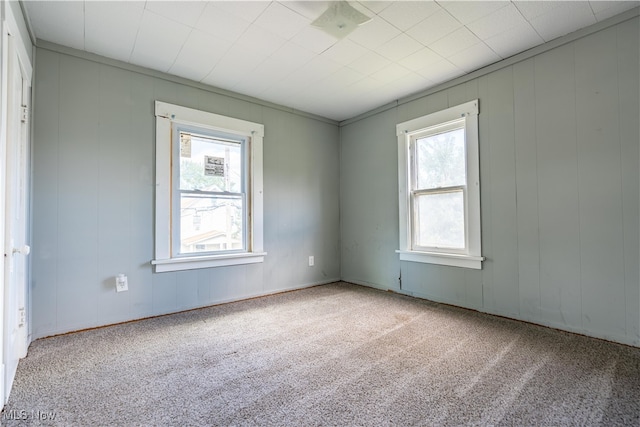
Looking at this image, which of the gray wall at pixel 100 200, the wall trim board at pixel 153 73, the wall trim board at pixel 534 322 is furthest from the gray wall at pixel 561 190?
the gray wall at pixel 100 200

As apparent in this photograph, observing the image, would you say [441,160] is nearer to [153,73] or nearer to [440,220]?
[440,220]

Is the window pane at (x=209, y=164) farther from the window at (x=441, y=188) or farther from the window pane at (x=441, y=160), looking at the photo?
the window pane at (x=441, y=160)

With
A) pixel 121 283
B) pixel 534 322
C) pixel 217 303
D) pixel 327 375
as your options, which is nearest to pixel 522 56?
pixel 534 322

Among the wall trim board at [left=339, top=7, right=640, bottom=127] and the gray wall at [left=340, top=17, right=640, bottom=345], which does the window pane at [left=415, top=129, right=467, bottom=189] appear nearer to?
the gray wall at [left=340, top=17, right=640, bottom=345]

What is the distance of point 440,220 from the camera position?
3352 mm

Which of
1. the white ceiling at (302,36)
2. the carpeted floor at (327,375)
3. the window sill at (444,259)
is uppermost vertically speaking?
the white ceiling at (302,36)

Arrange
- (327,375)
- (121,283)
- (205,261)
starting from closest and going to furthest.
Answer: (327,375) → (121,283) → (205,261)

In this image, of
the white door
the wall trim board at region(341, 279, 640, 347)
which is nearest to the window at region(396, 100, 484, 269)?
the wall trim board at region(341, 279, 640, 347)

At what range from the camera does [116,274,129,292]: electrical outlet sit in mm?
2731

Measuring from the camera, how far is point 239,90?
3447 millimetres

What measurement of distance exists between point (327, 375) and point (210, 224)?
211 centimetres

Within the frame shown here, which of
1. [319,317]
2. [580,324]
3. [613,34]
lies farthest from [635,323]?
[319,317]

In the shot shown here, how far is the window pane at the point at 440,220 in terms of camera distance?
10.5ft

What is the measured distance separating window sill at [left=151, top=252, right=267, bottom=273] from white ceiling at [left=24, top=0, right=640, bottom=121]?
182 cm
